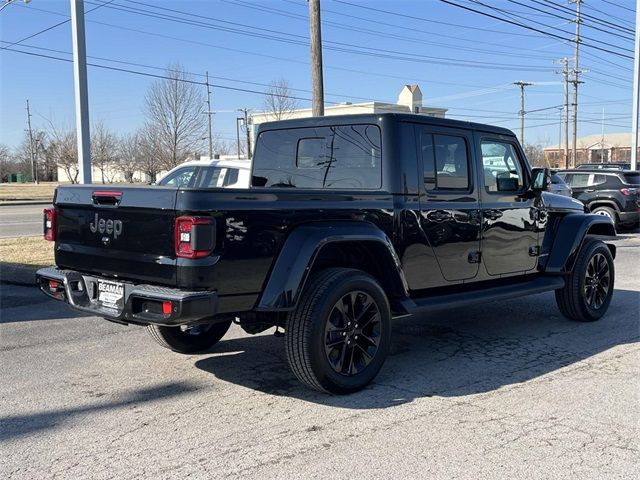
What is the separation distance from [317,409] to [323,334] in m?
0.51

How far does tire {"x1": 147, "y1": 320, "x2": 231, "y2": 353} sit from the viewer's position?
5.60m

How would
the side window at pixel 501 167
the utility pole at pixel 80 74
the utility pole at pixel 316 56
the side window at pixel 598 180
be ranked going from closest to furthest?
the side window at pixel 501 167, the utility pole at pixel 80 74, the utility pole at pixel 316 56, the side window at pixel 598 180

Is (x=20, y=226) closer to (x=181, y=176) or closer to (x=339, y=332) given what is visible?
(x=181, y=176)

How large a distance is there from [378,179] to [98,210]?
2.15 m

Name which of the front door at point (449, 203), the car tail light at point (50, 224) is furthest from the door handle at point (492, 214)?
the car tail light at point (50, 224)

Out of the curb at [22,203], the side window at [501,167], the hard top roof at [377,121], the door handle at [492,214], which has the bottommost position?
the curb at [22,203]

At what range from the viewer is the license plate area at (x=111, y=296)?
4.26 metres

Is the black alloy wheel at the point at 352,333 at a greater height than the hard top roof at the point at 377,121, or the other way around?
the hard top roof at the point at 377,121

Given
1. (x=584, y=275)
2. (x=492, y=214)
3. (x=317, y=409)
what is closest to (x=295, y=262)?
(x=317, y=409)

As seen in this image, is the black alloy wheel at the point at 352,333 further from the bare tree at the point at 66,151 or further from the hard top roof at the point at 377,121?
the bare tree at the point at 66,151

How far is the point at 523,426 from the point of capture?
4.07 metres

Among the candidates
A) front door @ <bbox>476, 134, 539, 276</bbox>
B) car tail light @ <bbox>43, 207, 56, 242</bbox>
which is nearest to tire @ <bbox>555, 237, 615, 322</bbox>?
front door @ <bbox>476, 134, 539, 276</bbox>

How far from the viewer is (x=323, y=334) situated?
445cm

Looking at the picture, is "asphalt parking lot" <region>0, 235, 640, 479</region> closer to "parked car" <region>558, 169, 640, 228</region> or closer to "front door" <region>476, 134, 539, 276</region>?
"front door" <region>476, 134, 539, 276</region>
